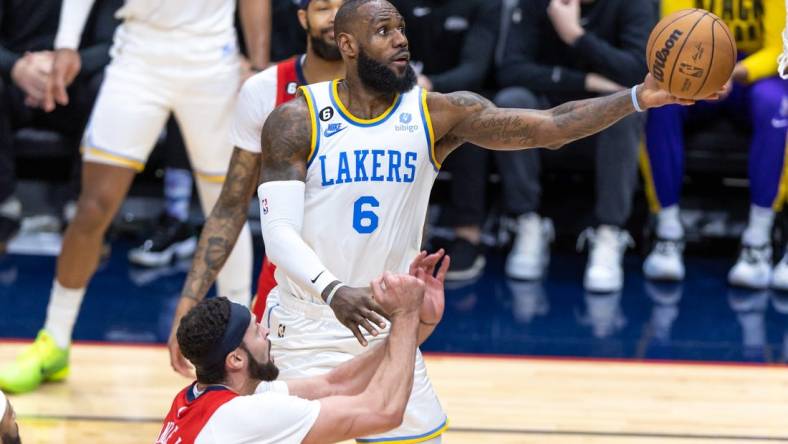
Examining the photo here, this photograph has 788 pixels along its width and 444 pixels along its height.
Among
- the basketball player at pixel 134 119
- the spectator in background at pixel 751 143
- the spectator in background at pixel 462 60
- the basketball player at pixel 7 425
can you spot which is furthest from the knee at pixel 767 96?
the basketball player at pixel 7 425

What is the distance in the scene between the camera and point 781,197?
7.78 meters

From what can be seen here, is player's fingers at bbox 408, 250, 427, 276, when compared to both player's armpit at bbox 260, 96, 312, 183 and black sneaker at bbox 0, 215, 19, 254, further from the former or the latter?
black sneaker at bbox 0, 215, 19, 254

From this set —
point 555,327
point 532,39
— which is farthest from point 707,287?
point 532,39

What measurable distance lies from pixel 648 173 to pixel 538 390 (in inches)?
92.4

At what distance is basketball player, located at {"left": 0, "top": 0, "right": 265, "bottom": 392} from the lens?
584 cm

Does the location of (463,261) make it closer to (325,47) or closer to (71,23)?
(71,23)

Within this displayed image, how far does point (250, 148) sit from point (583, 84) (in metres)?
3.33

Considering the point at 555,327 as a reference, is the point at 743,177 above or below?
above

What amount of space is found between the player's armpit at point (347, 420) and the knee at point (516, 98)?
13.3 feet

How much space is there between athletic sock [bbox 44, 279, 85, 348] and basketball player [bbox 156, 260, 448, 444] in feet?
7.72

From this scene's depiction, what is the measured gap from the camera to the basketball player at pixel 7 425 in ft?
12.0

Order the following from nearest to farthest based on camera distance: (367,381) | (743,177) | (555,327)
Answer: (367,381) → (555,327) → (743,177)

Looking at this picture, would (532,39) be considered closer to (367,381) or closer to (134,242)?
(134,242)

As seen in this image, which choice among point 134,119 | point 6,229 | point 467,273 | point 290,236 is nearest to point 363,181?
point 290,236
